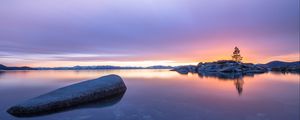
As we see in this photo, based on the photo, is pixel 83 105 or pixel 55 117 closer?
pixel 55 117

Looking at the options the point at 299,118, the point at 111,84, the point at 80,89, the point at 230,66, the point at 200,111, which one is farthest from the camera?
the point at 230,66

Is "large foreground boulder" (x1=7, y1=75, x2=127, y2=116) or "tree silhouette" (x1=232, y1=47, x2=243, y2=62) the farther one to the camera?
"tree silhouette" (x1=232, y1=47, x2=243, y2=62)

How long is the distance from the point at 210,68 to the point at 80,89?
65.8 meters

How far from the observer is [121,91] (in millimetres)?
15875

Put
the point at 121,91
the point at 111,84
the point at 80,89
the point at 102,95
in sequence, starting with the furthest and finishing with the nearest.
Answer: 1. the point at 121,91
2. the point at 111,84
3. the point at 102,95
4. the point at 80,89

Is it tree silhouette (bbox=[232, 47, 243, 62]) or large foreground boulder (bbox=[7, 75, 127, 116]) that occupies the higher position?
tree silhouette (bbox=[232, 47, 243, 62])

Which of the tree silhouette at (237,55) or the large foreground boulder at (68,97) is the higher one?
the tree silhouette at (237,55)

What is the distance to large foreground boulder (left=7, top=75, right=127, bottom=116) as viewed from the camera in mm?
8688

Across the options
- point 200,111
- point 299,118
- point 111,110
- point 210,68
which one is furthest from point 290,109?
point 210,68

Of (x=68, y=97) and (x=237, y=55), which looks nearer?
(x=68, y=97)

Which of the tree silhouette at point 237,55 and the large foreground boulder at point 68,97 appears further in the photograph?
the tree silhouette at point 237,55

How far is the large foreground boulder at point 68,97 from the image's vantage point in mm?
8688

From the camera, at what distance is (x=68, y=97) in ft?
33.9

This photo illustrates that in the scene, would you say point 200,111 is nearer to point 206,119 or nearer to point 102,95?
point 206,119
